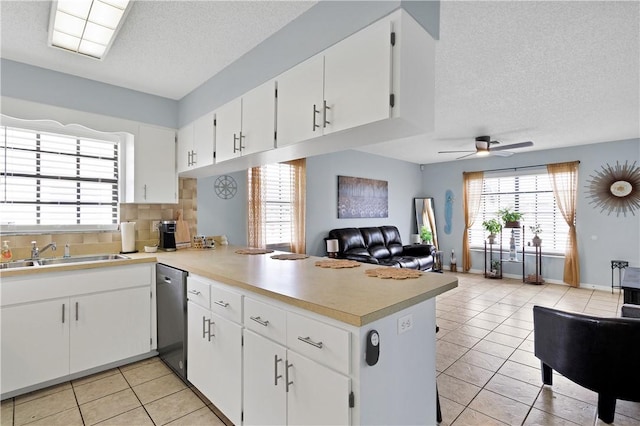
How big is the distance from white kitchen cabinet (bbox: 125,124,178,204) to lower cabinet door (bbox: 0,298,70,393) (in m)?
1.20

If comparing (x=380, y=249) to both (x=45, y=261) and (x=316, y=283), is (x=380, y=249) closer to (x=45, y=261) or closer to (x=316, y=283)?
(x=316, y=283)

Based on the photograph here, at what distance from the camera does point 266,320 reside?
5.20 feet

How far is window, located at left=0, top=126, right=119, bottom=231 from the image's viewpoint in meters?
2.63

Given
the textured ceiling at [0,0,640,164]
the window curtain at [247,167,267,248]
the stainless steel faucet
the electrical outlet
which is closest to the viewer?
the electrical outlet

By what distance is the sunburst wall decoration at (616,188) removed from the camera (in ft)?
17.0

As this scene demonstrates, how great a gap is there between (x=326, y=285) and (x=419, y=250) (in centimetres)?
499

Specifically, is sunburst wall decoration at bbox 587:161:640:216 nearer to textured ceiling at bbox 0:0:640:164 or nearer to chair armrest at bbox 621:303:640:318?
textured ceiling at bbox 0:0:640:164

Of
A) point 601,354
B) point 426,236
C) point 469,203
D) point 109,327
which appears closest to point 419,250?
point 426,236

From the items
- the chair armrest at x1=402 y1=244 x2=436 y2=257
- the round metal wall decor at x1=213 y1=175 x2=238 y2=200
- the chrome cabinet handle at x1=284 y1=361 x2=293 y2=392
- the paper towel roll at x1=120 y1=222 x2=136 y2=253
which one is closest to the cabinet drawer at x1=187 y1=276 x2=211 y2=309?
the chrome cabinet handle at x1=284 y1=361 x2=293 y2=392

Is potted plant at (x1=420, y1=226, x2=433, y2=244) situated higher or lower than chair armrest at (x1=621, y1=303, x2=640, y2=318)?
higher

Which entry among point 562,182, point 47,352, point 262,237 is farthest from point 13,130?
point 562,182

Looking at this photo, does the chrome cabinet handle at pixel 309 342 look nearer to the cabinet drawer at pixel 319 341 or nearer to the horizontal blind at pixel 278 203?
the cabinet drawer at pixel 319 341

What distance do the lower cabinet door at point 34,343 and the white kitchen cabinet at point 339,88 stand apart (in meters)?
2.12

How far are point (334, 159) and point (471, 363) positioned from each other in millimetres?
3940
